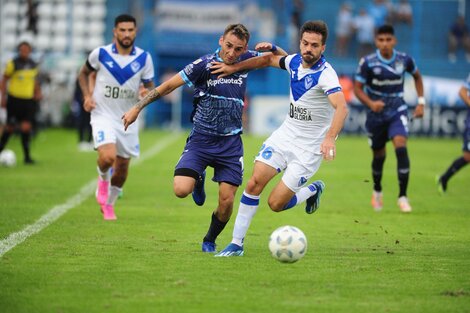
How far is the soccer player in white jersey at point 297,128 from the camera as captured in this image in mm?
9078

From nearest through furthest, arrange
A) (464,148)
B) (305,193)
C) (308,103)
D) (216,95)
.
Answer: (216,95) < (308,103) < (305,193) < (464,148)

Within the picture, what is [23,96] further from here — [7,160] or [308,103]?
[308,103]

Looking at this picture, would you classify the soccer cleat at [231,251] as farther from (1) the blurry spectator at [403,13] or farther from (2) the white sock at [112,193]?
(1) the blurry spectator at [403,13]

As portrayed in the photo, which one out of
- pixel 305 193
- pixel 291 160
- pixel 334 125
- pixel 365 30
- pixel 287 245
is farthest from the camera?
pixel 365 30

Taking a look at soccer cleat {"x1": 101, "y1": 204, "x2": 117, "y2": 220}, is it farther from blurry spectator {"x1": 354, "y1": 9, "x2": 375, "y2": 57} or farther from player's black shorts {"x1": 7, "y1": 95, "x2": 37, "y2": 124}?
blurry spectator {"x1": 354, "y1": 9, "x2": 375, "y2": 57}

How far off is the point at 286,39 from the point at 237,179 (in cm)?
2778

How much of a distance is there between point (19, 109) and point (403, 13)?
2120cm

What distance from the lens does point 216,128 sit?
30.4 feet

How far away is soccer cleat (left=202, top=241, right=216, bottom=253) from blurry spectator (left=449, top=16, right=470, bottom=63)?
29.9 meters

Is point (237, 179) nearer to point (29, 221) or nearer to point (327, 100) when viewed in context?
point (327, 100)

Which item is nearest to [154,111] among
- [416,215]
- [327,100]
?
[416,215]

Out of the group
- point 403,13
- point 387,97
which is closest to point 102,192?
point 387,97

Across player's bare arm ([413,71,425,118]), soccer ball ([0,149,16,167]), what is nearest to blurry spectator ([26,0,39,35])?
soccer ball ([0,149,16,167])

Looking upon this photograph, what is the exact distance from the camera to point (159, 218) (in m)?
12.2
